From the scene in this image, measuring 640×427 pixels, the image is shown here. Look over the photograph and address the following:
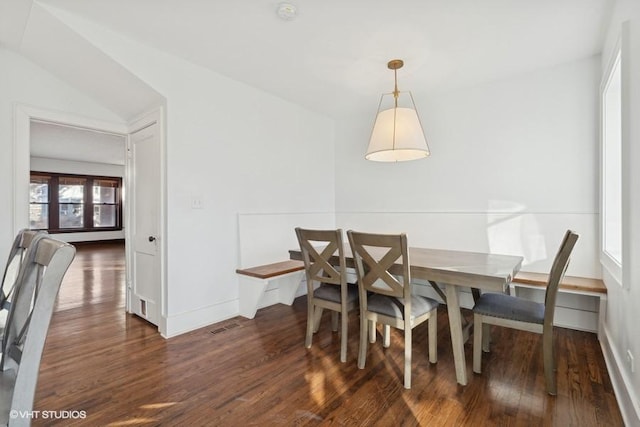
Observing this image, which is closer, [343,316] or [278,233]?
[343,316]

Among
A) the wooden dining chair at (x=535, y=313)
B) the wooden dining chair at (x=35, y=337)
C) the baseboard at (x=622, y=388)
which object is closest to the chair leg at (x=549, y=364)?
the wooden dining chair at (x=535, y=313)

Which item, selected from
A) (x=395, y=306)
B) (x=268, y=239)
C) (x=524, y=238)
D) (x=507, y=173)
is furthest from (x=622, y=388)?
(x=268, y=239)

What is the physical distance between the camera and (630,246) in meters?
1.70

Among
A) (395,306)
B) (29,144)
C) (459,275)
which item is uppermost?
(29,144)

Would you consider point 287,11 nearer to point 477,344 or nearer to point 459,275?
point 459,275

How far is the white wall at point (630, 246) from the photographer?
1571 millimetres

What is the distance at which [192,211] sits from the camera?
2.98 meters

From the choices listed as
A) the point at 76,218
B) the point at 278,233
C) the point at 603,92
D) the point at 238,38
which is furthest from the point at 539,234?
the point at 76,218

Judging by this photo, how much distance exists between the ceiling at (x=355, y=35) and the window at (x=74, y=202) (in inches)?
310

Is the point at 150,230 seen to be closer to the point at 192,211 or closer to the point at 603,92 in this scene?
the point at 192,211

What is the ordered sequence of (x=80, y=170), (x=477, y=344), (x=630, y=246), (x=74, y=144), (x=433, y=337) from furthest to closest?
(x=80, y=170)
(x=74, y=144)
(x=433, y=337)
(x=477, y=344)
(x=630, y=246)

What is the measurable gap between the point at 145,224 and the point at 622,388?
3.80 m

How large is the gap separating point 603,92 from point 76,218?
1182 centimetres

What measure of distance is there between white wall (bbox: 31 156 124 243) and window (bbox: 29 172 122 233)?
132 millimetres
